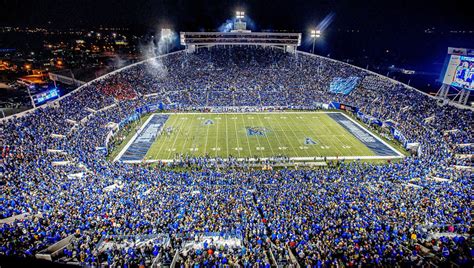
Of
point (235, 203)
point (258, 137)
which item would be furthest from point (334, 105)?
point (235, 203)

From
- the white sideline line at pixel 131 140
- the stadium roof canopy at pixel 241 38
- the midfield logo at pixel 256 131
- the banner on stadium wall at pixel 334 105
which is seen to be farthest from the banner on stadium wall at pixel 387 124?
the white sideline line at pixel 131 140

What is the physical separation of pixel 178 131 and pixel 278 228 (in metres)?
23.6

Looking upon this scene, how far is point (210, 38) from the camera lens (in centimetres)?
6175

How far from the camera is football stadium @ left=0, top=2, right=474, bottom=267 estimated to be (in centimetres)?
1182

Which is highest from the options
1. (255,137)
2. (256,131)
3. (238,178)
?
(238,178)

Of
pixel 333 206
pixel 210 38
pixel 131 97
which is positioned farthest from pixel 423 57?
pixel 333 206

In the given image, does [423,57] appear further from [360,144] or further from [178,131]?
[178,131]

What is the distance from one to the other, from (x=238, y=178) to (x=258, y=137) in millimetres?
13132

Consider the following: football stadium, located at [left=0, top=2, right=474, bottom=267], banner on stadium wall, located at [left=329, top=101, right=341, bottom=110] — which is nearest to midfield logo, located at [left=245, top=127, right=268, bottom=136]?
football stadium, located at [left=0, top=2, right=474, bottom=267]

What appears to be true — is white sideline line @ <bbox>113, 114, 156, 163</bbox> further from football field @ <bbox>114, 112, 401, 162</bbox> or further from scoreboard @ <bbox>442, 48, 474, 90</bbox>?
scoreboard @ <bbox>442, 48, 474, 90</bbox>

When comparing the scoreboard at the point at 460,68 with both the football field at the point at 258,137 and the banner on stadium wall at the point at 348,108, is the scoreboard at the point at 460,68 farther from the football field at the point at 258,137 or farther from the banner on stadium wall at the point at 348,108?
the banner on stadium wall at the point at 348,108

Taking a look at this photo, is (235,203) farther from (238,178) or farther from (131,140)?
(131,140)

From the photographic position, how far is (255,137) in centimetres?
3275

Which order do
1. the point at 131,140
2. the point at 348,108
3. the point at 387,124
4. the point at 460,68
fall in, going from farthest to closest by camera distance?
1. the point at 348,108
2. the point at 387,124
3. the point at 131,140
4. the point at 460,68
